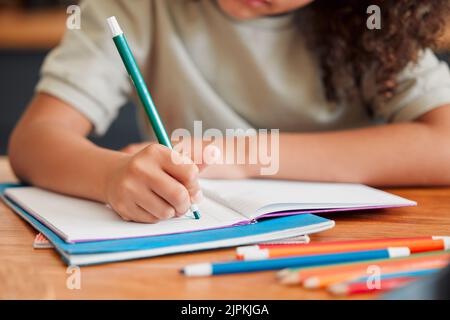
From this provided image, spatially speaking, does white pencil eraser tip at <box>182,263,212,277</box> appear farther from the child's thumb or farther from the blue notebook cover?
the child's thumb

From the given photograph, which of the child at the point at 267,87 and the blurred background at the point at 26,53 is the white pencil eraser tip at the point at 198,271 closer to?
the child at the point at 267,87

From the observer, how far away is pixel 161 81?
1019 mm

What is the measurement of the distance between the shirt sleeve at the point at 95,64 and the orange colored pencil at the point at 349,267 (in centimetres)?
51

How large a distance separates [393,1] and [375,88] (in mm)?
125

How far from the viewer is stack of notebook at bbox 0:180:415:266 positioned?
0.47m

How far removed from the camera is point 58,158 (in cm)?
A: 71

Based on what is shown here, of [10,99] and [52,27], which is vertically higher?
[52,27]

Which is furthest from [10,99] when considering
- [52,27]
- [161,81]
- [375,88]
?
[375,88]

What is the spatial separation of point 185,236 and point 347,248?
12cm

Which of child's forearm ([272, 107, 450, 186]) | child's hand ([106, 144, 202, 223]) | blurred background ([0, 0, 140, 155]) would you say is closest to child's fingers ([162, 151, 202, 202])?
child's hand ([106, 144, 202, 223])

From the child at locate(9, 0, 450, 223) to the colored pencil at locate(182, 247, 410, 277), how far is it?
0.19 m

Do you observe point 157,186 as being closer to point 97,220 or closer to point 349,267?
point 97,220

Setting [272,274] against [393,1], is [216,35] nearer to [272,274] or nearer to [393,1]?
[393,1]
